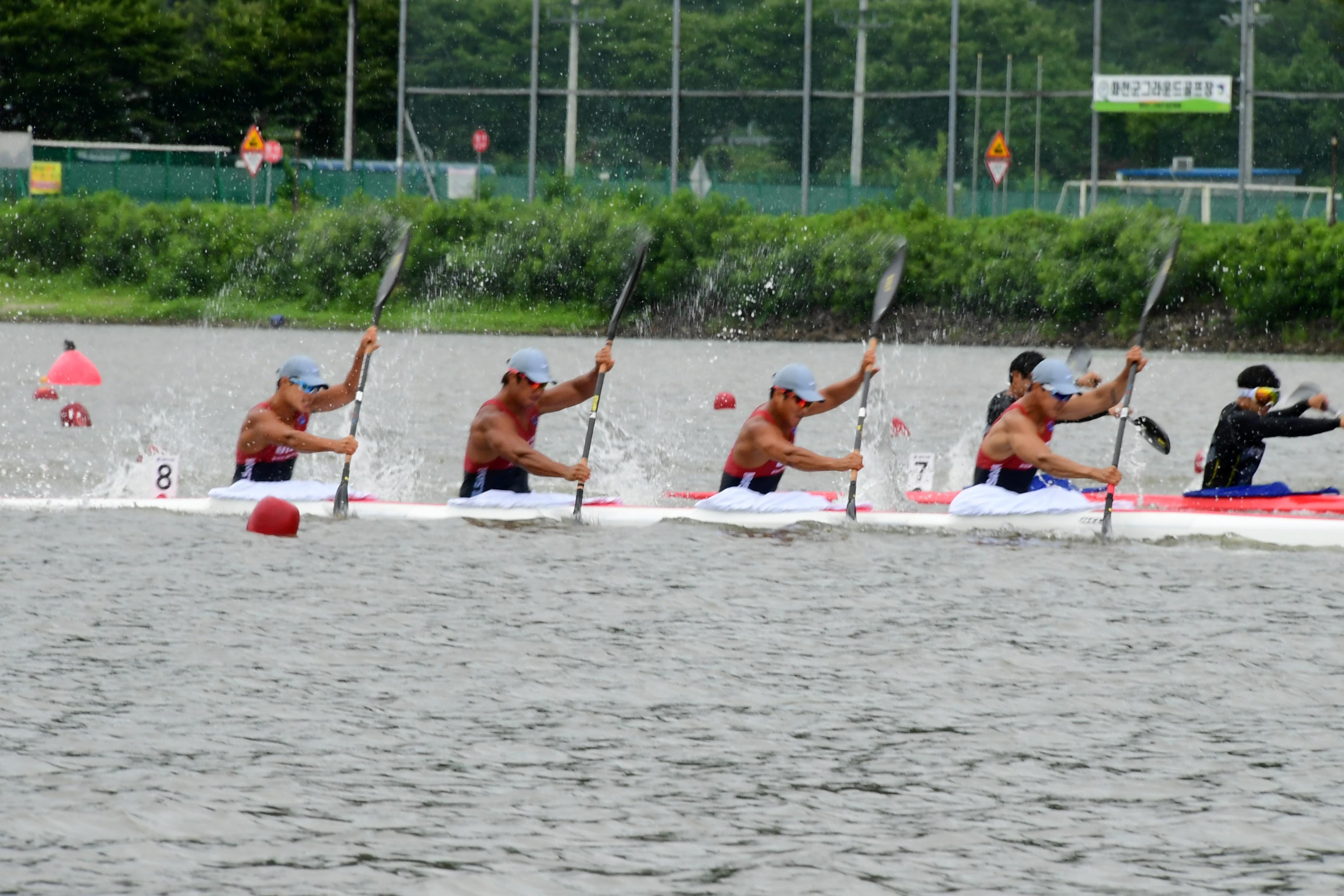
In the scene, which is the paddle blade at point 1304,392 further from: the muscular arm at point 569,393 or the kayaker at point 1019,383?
the muscular arm at point 569,393

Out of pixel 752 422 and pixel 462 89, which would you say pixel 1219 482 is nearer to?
pixel 752 422

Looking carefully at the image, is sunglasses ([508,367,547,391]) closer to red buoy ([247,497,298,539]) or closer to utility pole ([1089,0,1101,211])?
red buoy ([247,497,298,539])

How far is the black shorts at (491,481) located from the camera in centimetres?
1427

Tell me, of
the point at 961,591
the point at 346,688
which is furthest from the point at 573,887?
the point at 961,591

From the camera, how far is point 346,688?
9.66 m

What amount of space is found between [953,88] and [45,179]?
2113 cm

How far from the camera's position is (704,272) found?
3641 centimetres

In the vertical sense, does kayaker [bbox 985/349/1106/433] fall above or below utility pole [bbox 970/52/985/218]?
below

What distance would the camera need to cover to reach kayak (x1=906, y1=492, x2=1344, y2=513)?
14.3 metres

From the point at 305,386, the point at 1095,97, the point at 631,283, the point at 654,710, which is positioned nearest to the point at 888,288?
the point at 631,283

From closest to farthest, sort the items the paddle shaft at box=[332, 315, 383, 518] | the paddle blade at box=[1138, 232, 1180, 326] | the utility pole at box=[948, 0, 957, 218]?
the paddle shaft at box=[332, 315, 383, 518]
the paddle blade at box=[1138, 232, 1180, 326]
the utility pole at box=[948, 0, 957, 218]

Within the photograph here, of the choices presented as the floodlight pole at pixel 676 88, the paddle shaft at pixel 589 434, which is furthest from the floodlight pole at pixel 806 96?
the paddle shaft at pixel 589 434

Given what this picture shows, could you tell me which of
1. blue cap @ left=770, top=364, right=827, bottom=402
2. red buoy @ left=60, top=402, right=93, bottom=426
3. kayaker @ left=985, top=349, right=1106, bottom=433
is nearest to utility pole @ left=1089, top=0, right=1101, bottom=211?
red buoy @ left=60, top=402, right=93, bottom=426

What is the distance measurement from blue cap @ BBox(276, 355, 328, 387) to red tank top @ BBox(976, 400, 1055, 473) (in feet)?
15.2
